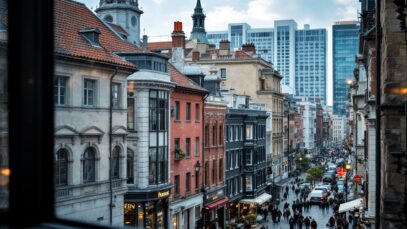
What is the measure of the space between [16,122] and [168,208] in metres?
24.4

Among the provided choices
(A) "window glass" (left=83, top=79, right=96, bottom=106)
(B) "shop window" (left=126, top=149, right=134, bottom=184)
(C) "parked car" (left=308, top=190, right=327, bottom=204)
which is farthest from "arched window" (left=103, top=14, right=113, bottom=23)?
(C) "parked car" (left=308, top=190, right=327, bottom=204)

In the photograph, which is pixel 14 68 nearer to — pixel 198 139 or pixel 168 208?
pixel 168 208

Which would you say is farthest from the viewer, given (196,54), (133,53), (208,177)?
(196,54)

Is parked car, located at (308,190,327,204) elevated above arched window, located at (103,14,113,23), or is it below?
below

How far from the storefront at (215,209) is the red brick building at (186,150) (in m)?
1.04

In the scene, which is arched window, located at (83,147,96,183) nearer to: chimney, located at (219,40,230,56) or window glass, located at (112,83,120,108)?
window glass, located at (112,83,120,108)

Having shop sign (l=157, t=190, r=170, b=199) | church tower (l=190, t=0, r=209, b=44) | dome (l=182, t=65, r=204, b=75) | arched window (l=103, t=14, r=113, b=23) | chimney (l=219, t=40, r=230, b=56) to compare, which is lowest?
shop sign (l=157, t=190, r=170, b=199)

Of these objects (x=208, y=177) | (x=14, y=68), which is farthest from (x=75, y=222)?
(x=208, y=177)

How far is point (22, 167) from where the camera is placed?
7.59ft

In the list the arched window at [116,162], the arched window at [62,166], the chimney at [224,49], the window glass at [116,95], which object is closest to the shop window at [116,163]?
the arched window at [116,162]

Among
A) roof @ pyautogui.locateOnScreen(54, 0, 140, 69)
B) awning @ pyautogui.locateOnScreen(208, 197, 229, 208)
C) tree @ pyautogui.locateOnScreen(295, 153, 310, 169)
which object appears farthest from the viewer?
tree @ pyautogui.locateOnScreen(295, 153, 310, 169)

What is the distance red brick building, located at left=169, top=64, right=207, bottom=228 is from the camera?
2758 centimetres

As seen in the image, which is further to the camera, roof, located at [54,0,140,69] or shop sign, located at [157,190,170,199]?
shop sign, located at [157,190,170,199]

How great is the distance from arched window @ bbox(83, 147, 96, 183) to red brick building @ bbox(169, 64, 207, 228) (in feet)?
26.9
